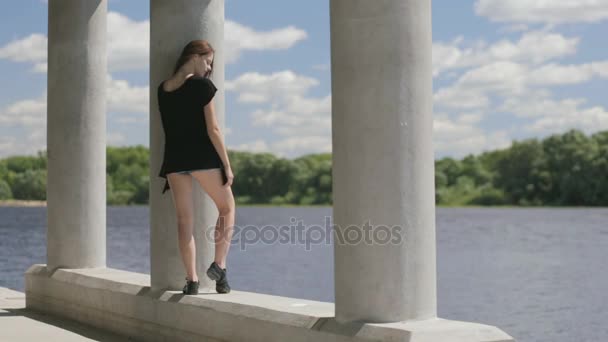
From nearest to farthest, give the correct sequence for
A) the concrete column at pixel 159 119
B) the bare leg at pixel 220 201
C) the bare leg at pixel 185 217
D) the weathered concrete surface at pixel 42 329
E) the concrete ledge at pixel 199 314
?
the concrete ledge at pixel 199 314 → the bare leg at pixel 220 201 → the bare leg at pixel 185 217 → the concrete column at pixel 159 119 → the weathered concrete surface at pixel 42 329

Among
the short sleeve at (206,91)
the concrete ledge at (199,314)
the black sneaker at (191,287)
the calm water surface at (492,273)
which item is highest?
the short sleeve at (206,91)

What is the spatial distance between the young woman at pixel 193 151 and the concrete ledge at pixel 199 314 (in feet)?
1.03

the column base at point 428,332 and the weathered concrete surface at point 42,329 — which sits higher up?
the column base at point 428,332

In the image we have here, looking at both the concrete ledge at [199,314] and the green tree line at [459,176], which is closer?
the concrete ledge at [199,314]

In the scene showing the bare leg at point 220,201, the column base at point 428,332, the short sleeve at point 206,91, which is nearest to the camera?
the column base at point 428,332

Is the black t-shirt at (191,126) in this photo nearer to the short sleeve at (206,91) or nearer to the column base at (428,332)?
the short sleeve at (206,91)

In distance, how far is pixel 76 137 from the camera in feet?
31.0

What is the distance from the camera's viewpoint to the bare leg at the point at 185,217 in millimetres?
7137

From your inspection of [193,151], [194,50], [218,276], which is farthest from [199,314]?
[194,50]

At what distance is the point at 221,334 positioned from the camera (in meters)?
6.55

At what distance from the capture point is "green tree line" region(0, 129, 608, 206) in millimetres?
114500

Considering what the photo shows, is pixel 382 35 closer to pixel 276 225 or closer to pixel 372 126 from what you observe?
pixel 372 126

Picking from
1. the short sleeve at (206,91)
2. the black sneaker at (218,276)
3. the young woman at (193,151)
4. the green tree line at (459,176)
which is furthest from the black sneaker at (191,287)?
Result: the green tree line at (459,176)

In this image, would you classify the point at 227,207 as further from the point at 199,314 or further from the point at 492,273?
the point at 492,273
